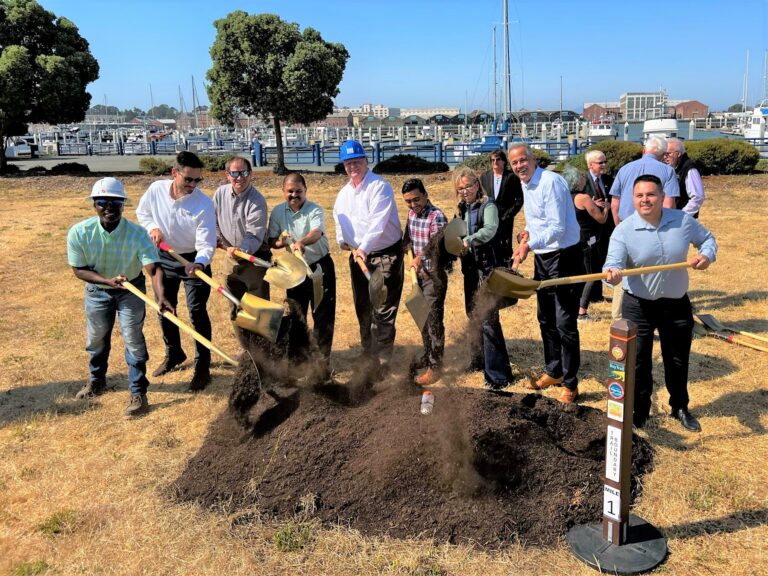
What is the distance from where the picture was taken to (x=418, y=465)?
353 cm

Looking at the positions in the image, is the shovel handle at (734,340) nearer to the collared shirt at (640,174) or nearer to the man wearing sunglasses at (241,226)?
the collared shirt at (640,174)

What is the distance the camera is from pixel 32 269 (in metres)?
9.80

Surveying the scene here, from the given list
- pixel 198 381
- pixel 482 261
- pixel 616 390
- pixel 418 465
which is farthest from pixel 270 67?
pixel 616 390

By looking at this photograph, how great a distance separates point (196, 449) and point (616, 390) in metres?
2.80

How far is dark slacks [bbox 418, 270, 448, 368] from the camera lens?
4.92 m

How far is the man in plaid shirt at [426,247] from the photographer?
467 centimetres

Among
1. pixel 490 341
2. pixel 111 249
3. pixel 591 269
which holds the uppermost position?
pixel 111 249

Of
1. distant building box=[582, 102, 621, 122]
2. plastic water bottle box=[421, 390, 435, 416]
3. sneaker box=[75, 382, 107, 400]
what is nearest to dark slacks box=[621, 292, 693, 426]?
plastic water bottle box=[421, 390, 435, 416]

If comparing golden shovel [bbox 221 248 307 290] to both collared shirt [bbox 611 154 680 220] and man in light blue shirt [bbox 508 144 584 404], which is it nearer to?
man in light blue shirt [bbox 508 144 584 404]

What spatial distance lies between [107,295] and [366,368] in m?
2.11

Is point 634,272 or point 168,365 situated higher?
point 634,272

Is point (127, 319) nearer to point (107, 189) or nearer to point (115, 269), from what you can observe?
point (115, 269)

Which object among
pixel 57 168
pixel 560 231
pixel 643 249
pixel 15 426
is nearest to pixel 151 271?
pixel 15 426

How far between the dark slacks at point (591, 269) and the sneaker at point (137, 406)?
4.50 m
